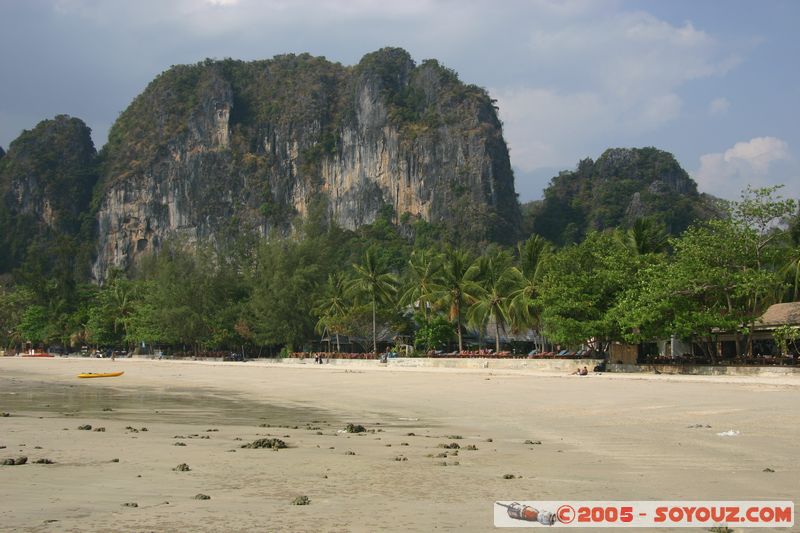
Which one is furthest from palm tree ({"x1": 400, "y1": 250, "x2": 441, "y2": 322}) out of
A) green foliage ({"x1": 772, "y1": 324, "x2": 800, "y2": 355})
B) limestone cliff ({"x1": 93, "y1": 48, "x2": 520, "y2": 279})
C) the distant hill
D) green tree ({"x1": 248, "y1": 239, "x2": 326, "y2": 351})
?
the distant hill

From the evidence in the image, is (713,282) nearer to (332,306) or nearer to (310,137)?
(332,306)

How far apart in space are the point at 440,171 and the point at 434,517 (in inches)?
5304

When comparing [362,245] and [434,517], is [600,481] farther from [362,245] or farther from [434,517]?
[362,245]

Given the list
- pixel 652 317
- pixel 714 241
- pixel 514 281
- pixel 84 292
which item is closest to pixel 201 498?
pixel 652 317

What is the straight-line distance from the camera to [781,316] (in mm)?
33156

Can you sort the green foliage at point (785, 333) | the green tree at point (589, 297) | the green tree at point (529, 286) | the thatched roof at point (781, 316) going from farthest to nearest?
the green tree at point (529, 286), the green tree at point (589, 297), the thatched roof at point (781, 316), the green foliage at point (785, 333)

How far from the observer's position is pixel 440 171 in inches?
5502

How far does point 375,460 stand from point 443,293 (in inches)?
1665

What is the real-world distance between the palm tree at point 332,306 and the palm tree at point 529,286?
663 inches

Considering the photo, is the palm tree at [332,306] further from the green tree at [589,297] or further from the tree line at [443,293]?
the green tree at [589,297]

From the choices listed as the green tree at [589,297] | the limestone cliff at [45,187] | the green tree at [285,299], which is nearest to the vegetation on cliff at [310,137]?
the limestone cliff at [45,187]

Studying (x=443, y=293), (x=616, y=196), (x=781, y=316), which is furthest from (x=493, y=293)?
(x=616, y=196)

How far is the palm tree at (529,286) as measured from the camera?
44219 mm

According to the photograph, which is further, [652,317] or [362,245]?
[362,245]
